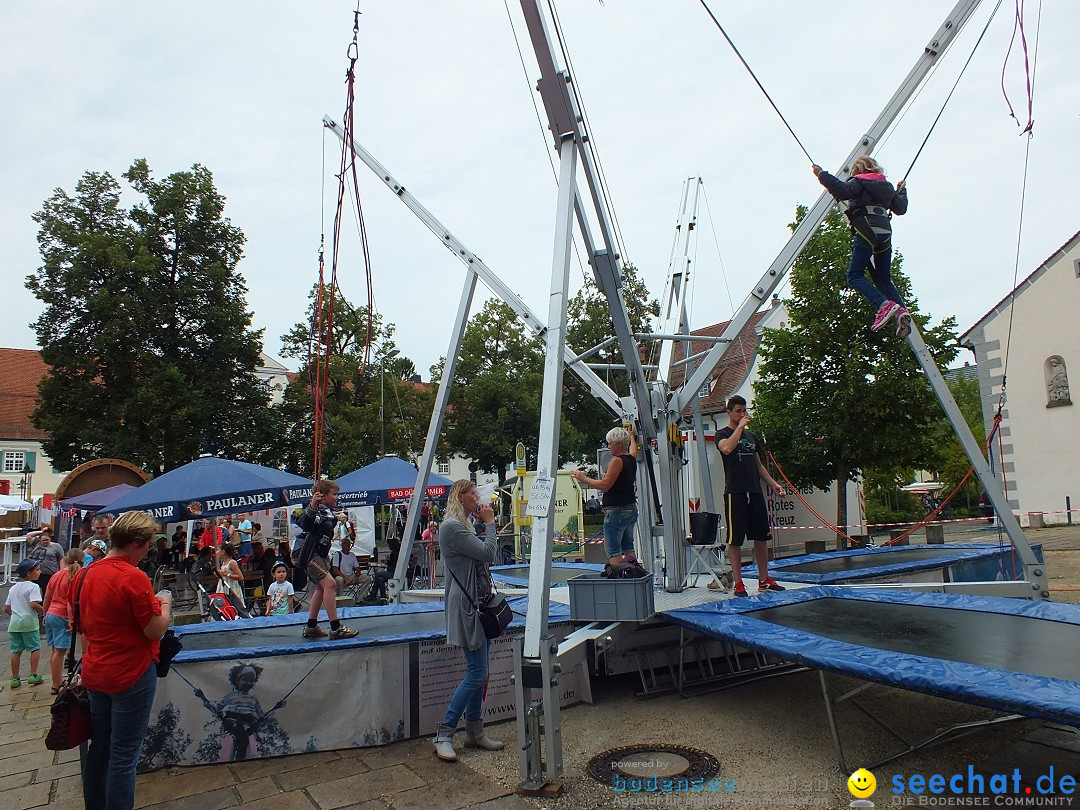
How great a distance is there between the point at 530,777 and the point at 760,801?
1.19 meters

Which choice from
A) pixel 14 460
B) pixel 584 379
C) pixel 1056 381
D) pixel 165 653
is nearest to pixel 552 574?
pixel 584 379

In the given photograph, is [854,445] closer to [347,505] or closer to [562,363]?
[347,505]

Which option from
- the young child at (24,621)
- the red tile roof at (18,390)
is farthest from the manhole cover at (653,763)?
the red tile roof at (18,390)

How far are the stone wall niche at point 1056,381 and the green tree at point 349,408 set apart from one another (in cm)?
2021

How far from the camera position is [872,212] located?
5.86 meters

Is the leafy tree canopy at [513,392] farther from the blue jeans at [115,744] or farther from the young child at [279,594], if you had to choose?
the blue jeans at [115,744]

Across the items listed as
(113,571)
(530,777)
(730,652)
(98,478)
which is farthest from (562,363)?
(98,478)

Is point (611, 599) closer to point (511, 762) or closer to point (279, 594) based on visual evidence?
point (511, 762)

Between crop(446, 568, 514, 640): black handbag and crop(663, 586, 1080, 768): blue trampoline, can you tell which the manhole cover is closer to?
crop(663, 586, 1080, 768): blue trampoline

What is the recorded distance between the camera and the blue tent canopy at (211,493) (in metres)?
11.2

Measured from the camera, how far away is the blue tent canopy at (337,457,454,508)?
13.5 meters

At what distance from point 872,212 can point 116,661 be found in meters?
5.87

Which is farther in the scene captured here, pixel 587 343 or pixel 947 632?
pixel 587 343

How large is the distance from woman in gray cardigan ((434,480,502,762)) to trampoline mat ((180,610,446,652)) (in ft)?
2.52
